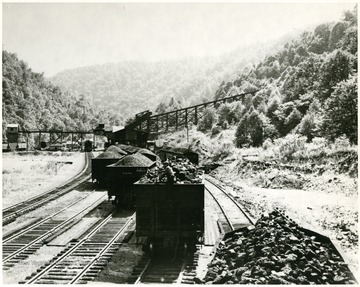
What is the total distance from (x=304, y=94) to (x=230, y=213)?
37.1 metres

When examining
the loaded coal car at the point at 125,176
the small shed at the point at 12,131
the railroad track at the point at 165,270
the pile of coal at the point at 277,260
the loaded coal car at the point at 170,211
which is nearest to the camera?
the pile of coal at the point at 277,260

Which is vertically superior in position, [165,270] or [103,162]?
[103,162]

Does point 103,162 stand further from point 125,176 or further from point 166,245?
point 166,245

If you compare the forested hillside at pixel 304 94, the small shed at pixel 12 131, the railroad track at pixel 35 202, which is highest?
the forested hillside at pixel 304 94

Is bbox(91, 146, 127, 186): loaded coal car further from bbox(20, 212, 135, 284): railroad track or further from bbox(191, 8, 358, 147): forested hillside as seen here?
bbox(191, 8, 358, 147): forested hillside

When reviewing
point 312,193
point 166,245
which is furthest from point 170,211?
point 312,193

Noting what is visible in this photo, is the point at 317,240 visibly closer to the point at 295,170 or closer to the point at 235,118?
the point at 295,170

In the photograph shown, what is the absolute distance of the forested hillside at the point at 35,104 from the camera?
8431cm

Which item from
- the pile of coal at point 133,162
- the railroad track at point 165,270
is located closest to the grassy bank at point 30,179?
the pile of coal at point 133,162

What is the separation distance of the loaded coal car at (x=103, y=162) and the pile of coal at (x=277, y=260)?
1541cm

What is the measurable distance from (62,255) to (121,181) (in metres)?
6.43

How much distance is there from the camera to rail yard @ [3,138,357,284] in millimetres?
7086

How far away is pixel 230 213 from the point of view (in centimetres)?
1595

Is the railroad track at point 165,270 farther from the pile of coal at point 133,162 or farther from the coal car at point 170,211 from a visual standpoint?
the pile of coal at point 133,162
